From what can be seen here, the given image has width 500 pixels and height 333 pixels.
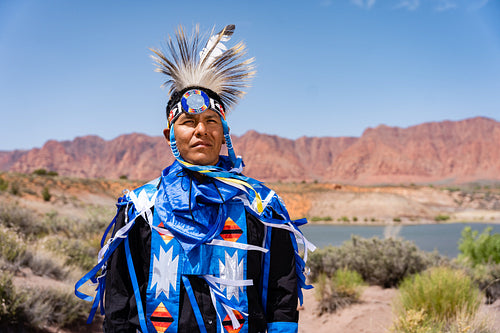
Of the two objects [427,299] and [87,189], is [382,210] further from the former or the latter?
[427,299]

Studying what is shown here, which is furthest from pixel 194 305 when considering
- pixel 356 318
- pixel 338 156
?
pixel 338 156

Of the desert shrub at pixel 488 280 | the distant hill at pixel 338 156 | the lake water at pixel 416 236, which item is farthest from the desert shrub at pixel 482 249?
the distant hill at pixel 338 156

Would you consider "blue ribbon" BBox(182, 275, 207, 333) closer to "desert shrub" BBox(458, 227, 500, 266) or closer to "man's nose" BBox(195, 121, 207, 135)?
"man's nose" BBox(195, 121, 207, 135)

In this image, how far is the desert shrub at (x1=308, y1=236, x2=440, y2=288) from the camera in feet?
23.5

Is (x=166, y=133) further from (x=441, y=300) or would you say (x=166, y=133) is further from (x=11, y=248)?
(x=11, y=248)

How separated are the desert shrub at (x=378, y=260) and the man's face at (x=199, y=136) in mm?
6142

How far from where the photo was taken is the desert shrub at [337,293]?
6145mm

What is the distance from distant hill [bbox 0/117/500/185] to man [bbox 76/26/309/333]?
109589mm

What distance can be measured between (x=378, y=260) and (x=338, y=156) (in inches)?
5496

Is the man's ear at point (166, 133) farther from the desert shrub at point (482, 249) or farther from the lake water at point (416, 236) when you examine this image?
the desert shrub at point (482, 249)

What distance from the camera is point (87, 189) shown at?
3484cm

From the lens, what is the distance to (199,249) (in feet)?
5.70

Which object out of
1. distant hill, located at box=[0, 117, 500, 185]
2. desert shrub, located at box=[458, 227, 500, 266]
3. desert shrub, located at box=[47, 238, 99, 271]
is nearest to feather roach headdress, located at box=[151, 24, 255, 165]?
desert shrub, located at box=[47, 238, 99, 271]

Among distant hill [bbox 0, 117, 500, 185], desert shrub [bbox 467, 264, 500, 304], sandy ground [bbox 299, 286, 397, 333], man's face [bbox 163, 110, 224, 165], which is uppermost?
distant hill [bbox 0, 117, 500, 185]
